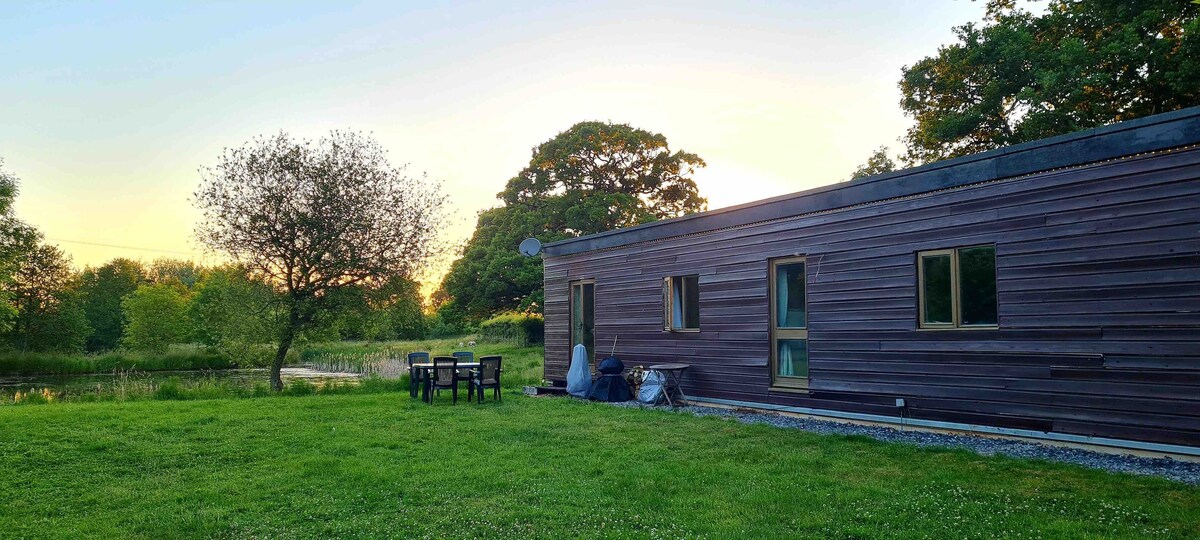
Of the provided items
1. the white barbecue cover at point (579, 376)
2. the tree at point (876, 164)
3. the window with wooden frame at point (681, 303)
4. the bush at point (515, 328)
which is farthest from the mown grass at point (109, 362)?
the tree at point (876, 164)

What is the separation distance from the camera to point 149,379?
17000mm

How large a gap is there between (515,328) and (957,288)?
22.0m

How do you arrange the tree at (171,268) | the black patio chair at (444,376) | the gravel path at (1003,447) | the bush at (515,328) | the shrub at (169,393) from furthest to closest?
the tree at (171,268), the bush at (515,328), the shrub at (169,393), the black patio chair at (444,376), the gravel path at (1003,447)

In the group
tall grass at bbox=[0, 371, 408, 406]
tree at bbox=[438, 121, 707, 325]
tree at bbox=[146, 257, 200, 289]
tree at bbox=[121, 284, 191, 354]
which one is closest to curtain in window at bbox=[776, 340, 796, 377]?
tall grass at bbox=[0, 371, 408, 406]

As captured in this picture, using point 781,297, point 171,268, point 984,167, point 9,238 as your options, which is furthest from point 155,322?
point 171,268

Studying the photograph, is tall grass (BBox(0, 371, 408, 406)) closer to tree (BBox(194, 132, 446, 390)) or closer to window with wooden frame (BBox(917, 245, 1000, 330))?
tree (BBox(194, 132, 446, 390))

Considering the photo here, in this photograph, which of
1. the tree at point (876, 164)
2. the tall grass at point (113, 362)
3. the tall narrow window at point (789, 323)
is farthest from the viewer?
the tree at point (876, 164)

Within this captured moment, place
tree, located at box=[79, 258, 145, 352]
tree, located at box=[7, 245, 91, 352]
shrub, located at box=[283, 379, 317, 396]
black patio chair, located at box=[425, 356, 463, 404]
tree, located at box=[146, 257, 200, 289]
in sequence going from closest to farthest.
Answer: black patio chair, located at box=[425, 356, 463, 404], shrub, located at box=[283, 379, 317, 396], tree, located at box=[7, 245, 91, 352], tree, located at box=[79, 258, 145, 352], tree, located at box=[146, 257, 200, 289]

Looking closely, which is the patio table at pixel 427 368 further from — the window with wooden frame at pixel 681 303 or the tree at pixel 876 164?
the tree at pixel 876 164

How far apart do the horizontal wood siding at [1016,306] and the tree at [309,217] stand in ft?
27.2

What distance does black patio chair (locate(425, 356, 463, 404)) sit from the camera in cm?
973

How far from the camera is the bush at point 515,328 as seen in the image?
84.9 feet

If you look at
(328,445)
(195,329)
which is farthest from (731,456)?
(195,329)

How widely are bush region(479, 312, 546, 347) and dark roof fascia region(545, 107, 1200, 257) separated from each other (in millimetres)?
16472
